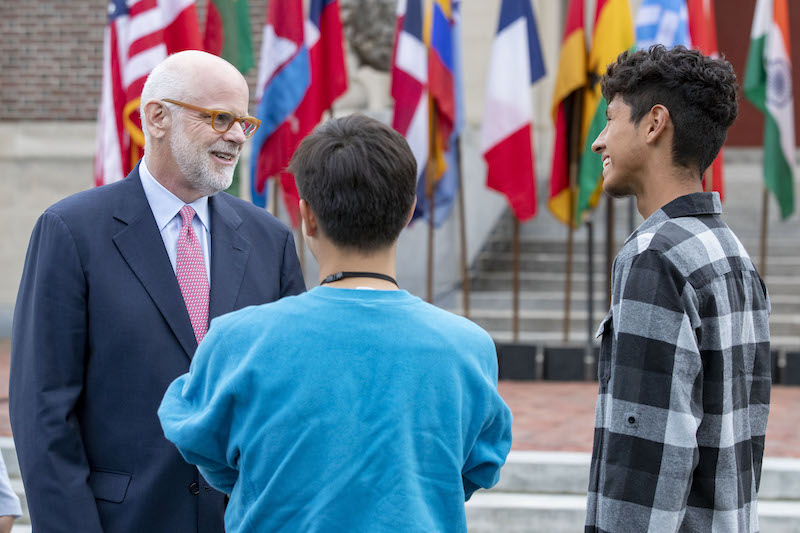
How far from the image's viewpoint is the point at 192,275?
2275mm

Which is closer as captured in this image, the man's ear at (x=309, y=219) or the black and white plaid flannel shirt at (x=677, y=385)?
the man's ear at (x=309, y=219)

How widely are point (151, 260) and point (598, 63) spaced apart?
5.84 meters

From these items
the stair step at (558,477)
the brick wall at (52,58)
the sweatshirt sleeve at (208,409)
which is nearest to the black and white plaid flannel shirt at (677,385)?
the sweatshirt sleeve at (208,409)

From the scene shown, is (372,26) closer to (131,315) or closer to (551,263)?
(551,263)

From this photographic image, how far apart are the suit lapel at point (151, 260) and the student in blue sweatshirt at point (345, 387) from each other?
594mm

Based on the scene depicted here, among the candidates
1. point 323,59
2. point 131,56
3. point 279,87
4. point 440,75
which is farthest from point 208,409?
point 323,59

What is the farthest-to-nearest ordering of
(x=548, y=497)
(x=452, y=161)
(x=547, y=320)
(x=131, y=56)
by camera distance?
(x=547, y=320) → (x=452, y=161) → (x=131, y=56) → (x=548, y=497)

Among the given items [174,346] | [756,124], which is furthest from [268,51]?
[756,124]

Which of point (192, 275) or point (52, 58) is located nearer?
point (192, 275)

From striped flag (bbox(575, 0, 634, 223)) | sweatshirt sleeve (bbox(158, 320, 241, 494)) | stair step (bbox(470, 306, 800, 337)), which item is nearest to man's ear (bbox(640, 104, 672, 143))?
sweatshirt sleeve (bbox(158, 320, 241, 494))

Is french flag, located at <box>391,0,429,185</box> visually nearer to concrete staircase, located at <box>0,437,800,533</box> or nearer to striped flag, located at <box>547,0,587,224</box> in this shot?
striped flag, located at <box>547,0,587,224</box>

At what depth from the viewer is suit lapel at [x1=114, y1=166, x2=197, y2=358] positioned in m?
2.16

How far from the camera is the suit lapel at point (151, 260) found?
216 centimetres

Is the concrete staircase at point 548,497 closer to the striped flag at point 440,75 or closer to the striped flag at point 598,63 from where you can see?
the striped flag at point 598,63
